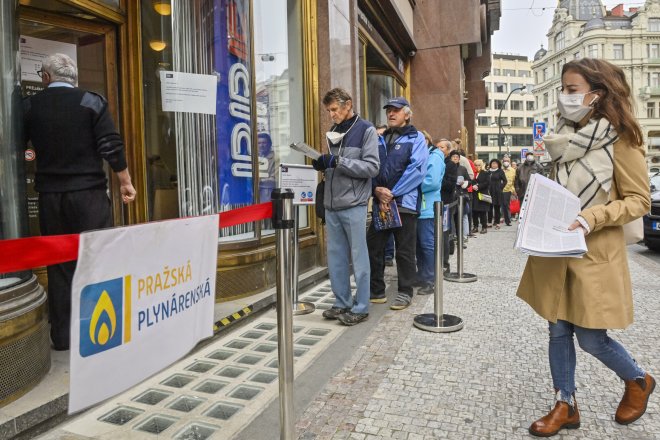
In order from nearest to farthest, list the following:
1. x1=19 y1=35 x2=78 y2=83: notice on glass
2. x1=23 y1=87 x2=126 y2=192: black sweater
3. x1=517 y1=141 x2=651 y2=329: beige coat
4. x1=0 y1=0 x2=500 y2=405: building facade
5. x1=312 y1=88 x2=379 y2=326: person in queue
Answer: x1=517 y1=141 x2=651 y2=329: beige coat, x1=23 y1=87 x2=126 y2=192: black sweater, x1=0 y1=0 x2=500 y2=405: building facade, x1=19 y1=35 x2=78 y2=83: notice on glass, x1=312 y1=88 x2=379 y2=326: person in queue

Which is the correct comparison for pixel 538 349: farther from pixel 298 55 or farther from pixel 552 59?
pixel 552 59

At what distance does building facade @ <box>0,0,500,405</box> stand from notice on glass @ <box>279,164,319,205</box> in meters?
0.65

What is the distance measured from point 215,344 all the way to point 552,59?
4189 inches

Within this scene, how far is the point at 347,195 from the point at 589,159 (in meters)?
2.32

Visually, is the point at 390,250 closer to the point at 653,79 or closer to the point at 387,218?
the point at 387,218

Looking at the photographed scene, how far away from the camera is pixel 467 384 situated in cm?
339

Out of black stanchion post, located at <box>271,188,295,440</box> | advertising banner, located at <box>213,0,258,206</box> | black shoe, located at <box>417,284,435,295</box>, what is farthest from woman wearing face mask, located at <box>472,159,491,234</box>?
black stanchion post, located at <box>271,188,295,440</box>

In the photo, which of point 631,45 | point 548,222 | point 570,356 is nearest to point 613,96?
point 548,222

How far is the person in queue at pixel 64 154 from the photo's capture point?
3.49 metres

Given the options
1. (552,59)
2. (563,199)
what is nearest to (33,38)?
(563,199)

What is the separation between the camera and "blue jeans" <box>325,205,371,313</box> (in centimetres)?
465

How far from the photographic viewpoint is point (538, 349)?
159 inches

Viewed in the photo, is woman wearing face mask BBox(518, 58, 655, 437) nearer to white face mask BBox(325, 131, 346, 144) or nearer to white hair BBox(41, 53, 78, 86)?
white face mask BBox(325, 131, 346, 144)

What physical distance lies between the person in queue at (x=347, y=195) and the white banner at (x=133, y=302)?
7.74 ft
